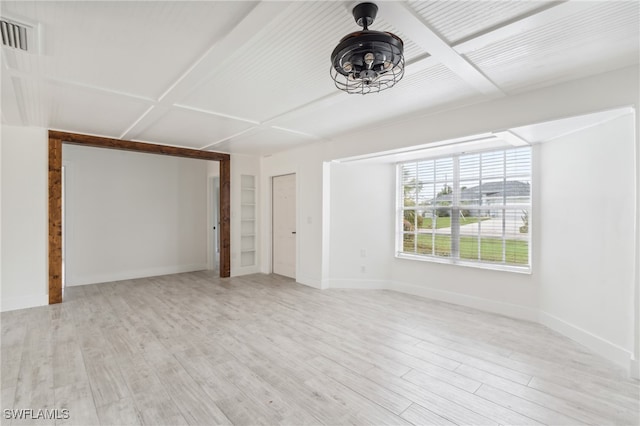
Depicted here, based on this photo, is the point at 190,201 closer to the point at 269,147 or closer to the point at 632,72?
the point at 269,147

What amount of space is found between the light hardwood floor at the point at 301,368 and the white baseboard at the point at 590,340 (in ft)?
0.37

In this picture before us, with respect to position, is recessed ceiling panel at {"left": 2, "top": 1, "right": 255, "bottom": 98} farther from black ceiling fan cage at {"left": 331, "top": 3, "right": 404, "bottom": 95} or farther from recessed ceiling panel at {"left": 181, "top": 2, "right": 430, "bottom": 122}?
black ceiling fan cage at {"left": 331, "top": 3, "right": 404, "bottom": 95}

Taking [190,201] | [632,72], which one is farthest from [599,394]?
[190,201]

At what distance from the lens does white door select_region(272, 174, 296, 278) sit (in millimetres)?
6191

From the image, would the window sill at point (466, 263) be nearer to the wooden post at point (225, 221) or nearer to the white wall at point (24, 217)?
the wooden post at point (225, 221)

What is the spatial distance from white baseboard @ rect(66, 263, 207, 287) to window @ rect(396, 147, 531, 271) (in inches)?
192

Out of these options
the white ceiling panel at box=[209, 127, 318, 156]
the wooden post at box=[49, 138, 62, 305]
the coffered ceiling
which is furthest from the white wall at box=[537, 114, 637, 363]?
the wooden post at box=[49, 138, 62, 305]

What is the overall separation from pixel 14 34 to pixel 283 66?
72.1 inches

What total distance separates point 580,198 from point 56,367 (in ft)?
17.6

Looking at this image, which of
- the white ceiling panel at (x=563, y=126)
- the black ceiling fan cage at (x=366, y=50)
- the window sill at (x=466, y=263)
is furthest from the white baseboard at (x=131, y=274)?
the white ceiling panel at (x=563, y=126)

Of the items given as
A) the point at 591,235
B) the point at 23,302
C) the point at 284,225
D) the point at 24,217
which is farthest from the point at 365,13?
the point at 23,302

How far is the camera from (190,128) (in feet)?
14.3

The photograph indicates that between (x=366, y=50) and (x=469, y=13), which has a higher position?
(x=469, y=13)

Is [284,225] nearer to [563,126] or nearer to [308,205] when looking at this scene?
[308,205]
